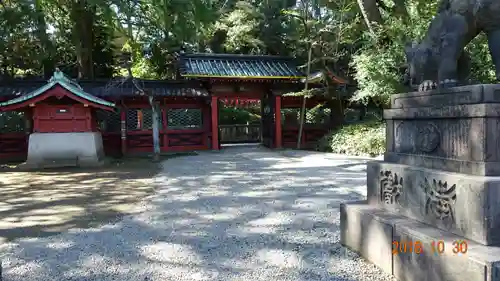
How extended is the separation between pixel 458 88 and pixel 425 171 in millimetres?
637

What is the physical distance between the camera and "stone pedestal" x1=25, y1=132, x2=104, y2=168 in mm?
11391

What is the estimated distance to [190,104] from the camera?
51.1 ft

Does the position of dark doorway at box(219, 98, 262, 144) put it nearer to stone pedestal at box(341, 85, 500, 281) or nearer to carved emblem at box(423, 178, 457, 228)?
stone pedestal at box(341, 85, 500, 281)

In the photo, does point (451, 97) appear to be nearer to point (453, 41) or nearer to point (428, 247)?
point (453, 41)

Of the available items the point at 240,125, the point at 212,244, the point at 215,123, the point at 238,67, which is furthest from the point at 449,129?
the point at 240,125

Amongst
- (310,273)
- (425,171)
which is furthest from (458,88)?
(310,273)

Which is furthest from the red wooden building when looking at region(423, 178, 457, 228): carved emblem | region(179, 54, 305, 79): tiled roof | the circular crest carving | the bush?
region(423, 178, 457, 228): carved emblem

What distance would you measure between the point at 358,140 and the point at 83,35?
13.0 metres

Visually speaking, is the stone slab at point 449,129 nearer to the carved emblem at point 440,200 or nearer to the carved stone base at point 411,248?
the carved emblem at point 440,200

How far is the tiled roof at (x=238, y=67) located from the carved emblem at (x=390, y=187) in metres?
11.8

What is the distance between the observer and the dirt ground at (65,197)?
463cm

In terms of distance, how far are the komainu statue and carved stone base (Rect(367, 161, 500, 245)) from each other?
2.36ft

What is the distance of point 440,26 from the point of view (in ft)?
9.61

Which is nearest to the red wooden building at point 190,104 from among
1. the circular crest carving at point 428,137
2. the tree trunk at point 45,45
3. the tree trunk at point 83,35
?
the tree trunk at point 45,45
